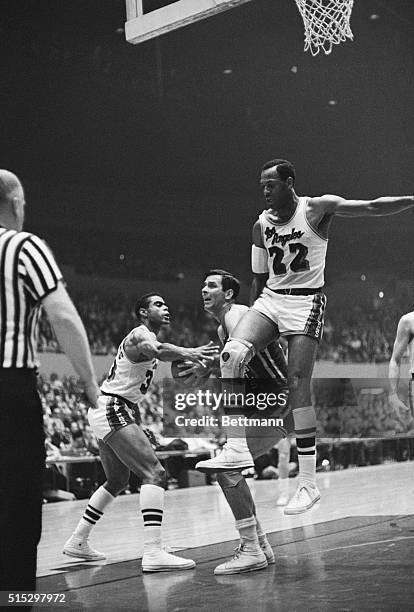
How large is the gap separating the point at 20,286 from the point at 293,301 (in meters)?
2.60

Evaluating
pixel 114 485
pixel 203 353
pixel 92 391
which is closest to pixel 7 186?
pixel 92 391

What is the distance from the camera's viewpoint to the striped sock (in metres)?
5.52

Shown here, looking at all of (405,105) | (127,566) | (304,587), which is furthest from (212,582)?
(405,105)

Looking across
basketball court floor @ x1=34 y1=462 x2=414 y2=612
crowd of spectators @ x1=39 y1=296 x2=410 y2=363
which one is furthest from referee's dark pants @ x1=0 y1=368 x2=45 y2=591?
crowd of spectators @ x1=39 y1=296 x2=410 y2=363

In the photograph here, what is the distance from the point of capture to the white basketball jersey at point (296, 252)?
5.66 meters

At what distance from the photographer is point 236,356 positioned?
5.38 m

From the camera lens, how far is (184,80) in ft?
54.6

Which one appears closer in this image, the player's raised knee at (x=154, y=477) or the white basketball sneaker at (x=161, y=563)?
the white basketball sneaker at (x=161, y=563)

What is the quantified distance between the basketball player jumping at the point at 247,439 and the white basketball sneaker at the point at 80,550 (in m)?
1.14

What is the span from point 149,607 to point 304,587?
0.93 metres

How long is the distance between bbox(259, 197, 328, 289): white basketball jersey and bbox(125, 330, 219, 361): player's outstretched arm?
725 mm

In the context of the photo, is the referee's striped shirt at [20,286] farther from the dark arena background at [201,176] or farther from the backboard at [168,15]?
the dark arena background at [201,176]

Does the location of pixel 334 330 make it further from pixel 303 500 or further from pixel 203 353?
pixel 203 353

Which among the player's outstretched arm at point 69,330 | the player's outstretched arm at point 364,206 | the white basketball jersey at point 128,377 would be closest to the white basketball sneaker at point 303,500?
the white basketball jersey at point 128,377
